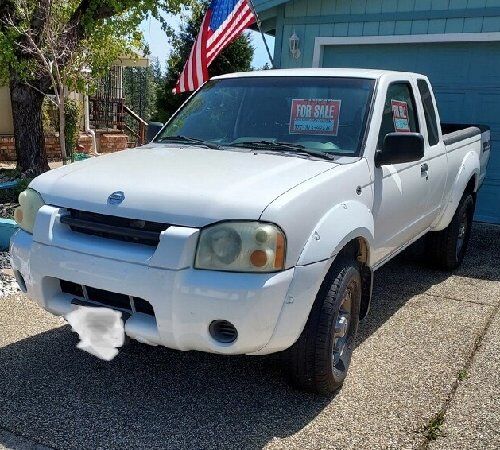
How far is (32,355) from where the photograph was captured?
3.62 m

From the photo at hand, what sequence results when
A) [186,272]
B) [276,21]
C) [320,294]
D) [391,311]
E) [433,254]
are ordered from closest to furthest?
[186,272]
[320,294]
[391,311]
[433,254]
[276,21]

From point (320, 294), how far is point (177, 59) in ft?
61.4

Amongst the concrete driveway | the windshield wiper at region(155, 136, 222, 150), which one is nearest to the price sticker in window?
the windshield wiper at region(155, 136, 222, 150)

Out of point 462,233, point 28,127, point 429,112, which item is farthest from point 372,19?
point 28,127

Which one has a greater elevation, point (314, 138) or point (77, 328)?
point (314, 138)

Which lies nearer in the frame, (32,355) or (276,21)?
(32,355)

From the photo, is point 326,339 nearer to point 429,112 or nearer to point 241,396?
point 241,396

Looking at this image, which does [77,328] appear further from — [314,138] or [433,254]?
[433,254]

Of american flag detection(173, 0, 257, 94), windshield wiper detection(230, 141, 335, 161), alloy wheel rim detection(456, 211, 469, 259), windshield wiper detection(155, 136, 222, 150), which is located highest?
american flag detection(173, 0, 257, 94)

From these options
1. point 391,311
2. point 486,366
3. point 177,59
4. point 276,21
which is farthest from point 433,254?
point 177,59

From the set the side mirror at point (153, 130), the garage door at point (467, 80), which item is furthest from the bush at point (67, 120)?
the side mirror at point (153, 130)

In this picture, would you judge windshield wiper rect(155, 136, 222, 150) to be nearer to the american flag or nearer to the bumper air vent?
the bumper air vent

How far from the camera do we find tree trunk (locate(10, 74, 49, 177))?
8.30 m

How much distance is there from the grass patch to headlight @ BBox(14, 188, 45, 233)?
94.2 inches
